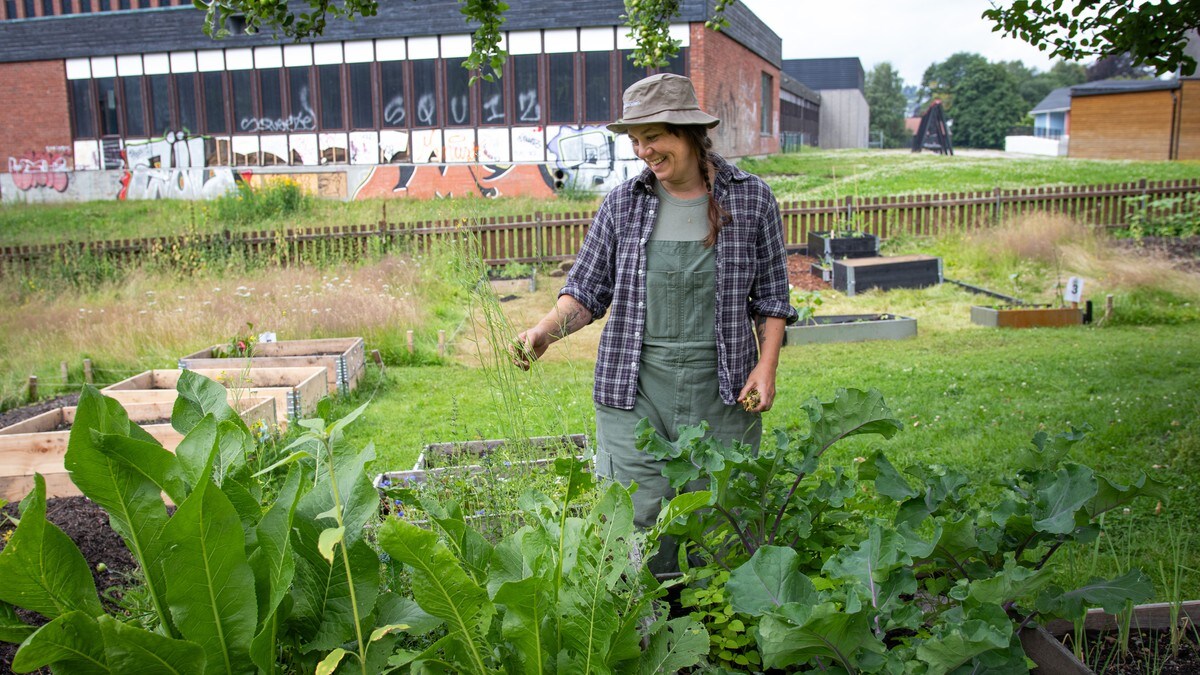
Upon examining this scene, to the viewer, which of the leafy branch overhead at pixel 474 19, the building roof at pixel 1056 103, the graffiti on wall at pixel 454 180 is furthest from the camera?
the building roof at pixel 1056 103

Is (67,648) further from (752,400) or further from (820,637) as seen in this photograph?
(752,400)

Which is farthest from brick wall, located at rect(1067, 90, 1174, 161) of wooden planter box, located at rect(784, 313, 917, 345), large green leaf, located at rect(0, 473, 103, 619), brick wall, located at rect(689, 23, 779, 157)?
large green leaf, located at rect(0, 473, 103, 619)

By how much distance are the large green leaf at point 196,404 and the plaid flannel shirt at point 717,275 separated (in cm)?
157

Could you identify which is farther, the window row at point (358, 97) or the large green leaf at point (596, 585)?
the window row at point (358, 97)

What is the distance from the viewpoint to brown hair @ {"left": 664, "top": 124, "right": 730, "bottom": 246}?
3048mm

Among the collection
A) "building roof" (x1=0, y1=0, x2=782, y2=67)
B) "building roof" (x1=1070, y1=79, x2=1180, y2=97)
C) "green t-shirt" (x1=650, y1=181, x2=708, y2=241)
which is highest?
"building roof" (x1=0, y1=0, x2=782, y2=67)

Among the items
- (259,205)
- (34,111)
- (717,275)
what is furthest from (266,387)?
(34,111)

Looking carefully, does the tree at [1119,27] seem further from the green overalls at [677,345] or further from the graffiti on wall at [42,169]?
the graffiti on wall at [42,169]

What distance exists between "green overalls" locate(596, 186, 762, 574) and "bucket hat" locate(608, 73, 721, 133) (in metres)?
0.34

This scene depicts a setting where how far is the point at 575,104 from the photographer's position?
80.9ft

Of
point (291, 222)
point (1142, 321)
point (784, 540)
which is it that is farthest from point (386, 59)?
point (784, 540)

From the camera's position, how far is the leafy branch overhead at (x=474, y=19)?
425cm

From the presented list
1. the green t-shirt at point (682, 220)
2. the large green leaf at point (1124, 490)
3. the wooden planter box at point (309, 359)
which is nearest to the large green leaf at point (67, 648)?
the large green leaf at point (1124, 490)

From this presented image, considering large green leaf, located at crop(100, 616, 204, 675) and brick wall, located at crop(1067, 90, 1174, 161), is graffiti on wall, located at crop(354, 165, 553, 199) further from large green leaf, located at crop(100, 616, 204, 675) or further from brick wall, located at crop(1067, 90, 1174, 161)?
brick wall, located at crop(1067, 90, 1174, 161)
